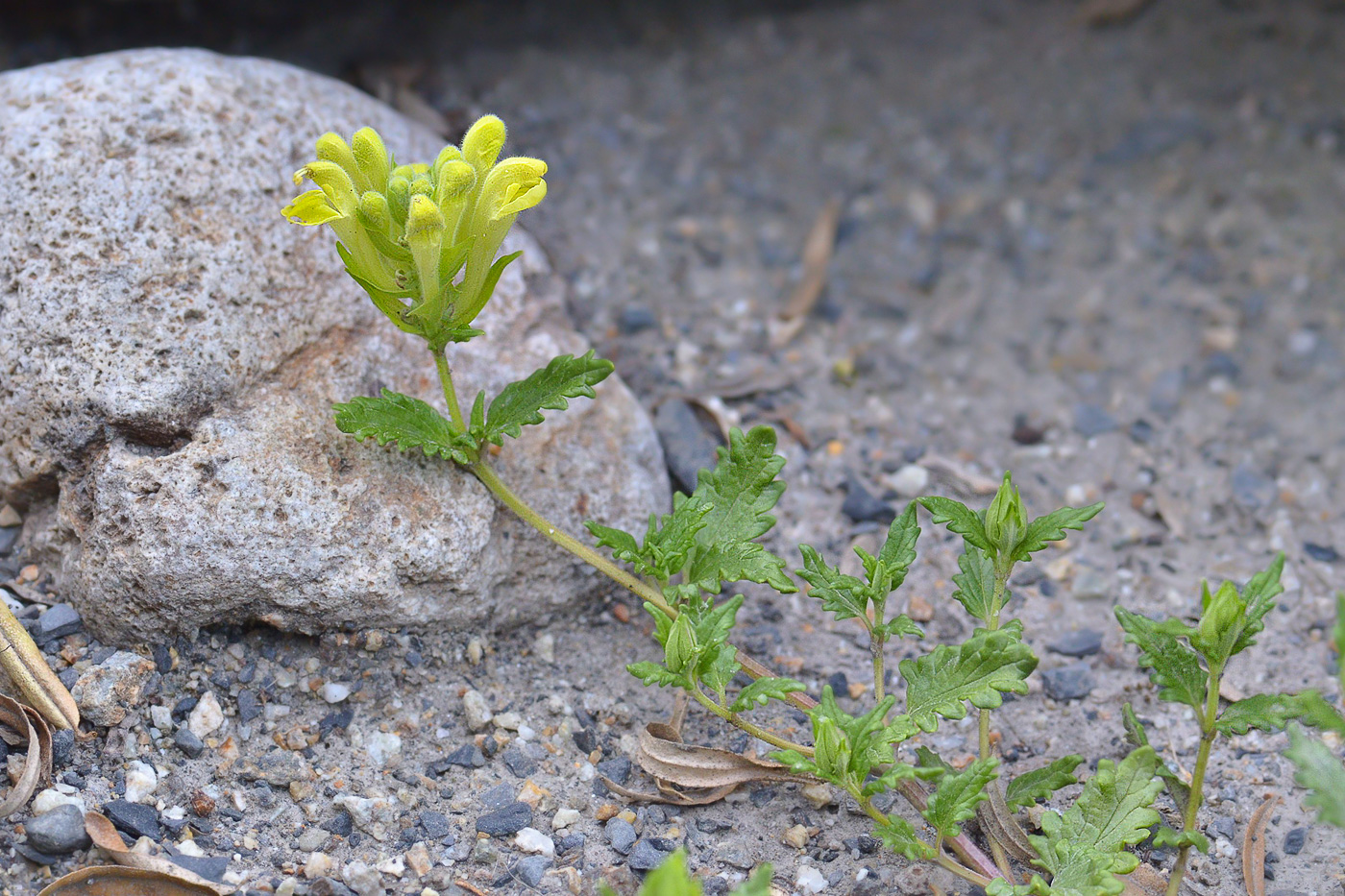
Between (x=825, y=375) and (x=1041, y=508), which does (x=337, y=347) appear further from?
(x=1041, y=508)

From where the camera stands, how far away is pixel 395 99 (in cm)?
429

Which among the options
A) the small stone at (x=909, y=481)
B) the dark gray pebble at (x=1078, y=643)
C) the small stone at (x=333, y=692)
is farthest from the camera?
the small stone at (x=909, y=481)

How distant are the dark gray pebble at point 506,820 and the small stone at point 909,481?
5.11 feet

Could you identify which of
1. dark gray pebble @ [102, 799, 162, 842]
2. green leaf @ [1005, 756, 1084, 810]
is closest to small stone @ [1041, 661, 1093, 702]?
green leaf @ [1005, 756, 1084, 810]

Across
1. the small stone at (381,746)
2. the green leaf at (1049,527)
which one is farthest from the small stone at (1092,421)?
the small stone at (381,746)

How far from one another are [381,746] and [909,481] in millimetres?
1790

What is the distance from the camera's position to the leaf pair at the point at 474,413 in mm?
2695

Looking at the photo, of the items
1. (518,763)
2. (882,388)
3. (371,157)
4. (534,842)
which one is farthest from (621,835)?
(882,388)

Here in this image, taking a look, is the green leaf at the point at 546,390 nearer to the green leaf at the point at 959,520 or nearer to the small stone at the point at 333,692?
the small stone at the point at 333,692

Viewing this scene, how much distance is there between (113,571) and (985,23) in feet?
13.8

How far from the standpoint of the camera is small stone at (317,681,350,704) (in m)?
2.80

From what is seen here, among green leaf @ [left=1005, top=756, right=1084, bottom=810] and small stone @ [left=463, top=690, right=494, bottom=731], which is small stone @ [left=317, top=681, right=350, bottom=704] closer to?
small stone @ [left=463, top=690, right=494, bottom=731]

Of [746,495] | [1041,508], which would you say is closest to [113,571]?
[746,495]

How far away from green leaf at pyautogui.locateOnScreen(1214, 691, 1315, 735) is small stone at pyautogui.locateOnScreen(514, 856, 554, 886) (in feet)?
4.86
